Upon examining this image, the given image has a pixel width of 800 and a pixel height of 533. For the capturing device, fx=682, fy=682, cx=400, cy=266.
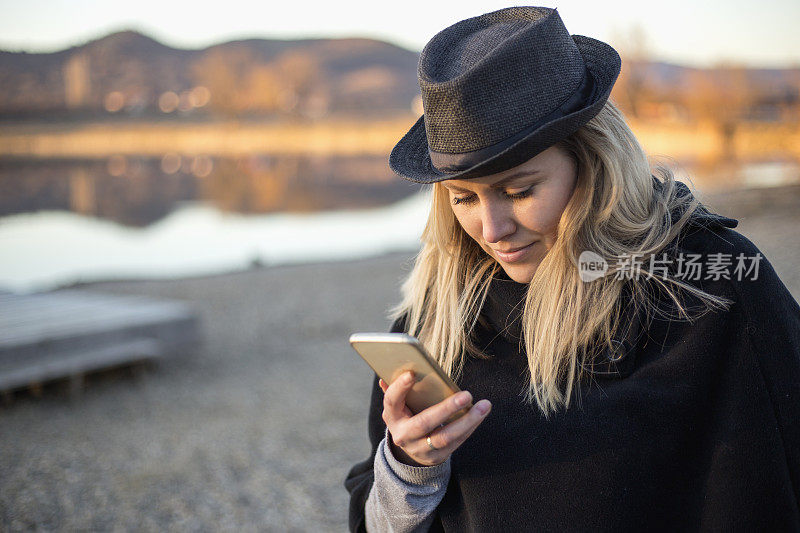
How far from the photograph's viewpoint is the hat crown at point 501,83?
4.93ft

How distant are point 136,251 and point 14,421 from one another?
14000 mm

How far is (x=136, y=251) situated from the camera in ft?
63.4

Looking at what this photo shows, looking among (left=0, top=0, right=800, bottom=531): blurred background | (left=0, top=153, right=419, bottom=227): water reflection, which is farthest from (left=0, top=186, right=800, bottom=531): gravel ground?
(left=0, top=153, right=419, bottom=227): water reflection

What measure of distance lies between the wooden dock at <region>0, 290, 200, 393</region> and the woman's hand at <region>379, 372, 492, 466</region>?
5.95 metres

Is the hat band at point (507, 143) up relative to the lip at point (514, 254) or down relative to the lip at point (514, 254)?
up

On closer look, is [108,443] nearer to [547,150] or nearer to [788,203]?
[547,150]

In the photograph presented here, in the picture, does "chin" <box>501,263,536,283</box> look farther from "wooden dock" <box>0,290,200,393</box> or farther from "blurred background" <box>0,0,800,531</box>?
"wooden dock" <box>0,290,200,393</box>

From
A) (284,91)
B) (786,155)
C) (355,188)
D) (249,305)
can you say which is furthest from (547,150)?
(284,91)

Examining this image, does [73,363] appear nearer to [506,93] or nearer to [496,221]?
[496,221]

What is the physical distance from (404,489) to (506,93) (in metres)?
0.97

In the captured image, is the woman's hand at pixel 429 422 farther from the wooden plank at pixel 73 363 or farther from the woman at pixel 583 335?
the wooden plank at pixel 73 363

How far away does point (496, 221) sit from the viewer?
62.7 inches

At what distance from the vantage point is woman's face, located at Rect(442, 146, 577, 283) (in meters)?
1.58

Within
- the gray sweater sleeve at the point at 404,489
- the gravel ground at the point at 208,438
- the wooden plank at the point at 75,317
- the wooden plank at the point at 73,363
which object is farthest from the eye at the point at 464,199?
the wooden plank at the point at 75,317
